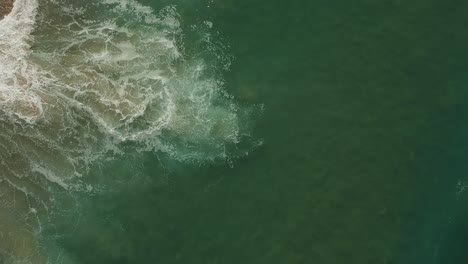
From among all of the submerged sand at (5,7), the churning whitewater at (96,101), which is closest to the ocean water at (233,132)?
the churning whitewater at (96,101)

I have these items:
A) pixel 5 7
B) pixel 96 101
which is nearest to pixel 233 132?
pixel 96 101

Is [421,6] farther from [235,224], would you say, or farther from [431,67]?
[235,224]

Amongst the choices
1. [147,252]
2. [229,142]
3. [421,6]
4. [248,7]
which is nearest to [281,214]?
[229,142]

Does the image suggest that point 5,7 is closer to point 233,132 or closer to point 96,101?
point 96,101

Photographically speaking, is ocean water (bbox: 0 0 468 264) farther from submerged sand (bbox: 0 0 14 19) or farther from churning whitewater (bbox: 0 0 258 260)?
submerged sand (bbox: 0 0 14 19)

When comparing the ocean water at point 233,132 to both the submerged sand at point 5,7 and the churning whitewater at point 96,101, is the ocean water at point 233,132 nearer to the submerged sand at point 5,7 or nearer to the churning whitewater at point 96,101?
the churning whitewater at point 96,101

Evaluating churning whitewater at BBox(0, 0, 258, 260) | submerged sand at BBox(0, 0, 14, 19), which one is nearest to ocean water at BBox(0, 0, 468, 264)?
churning whitewater at BBox(0, 0, 258, 260)

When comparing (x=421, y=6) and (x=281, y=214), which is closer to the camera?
(x=281, y=214)
